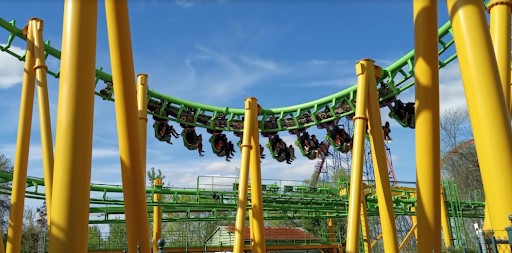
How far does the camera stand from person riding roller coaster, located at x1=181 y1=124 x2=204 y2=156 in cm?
1374

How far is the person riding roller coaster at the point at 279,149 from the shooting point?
14.5 m

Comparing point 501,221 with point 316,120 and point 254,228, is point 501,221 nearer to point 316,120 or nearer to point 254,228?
point 254,228

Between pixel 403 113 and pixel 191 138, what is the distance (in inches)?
238

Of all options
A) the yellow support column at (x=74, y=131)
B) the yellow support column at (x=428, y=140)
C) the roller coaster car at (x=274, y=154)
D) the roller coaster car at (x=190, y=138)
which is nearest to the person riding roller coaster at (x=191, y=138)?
the roller coaster car at (x=190, y=138)

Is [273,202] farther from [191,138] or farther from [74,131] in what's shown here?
[74,131]

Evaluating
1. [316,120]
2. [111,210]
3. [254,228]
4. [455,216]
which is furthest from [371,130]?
[455,216]

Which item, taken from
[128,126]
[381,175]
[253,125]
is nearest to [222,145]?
[253,125]

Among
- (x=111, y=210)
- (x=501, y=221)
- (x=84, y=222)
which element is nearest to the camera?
(x=84, y=222)

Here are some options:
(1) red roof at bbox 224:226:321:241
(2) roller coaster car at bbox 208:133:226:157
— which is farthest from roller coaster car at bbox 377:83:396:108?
(1) red roof at bbox 224:226:321:241

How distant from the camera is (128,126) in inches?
187

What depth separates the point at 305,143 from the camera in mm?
14242

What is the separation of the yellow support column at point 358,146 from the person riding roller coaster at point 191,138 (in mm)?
7211

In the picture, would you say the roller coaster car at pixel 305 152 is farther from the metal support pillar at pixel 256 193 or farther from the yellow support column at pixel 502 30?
the yellow support column at pixel 502 30

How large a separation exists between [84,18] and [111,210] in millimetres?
9894
